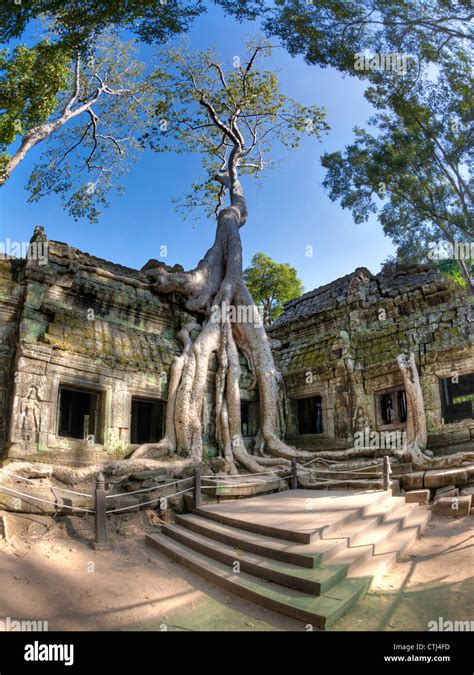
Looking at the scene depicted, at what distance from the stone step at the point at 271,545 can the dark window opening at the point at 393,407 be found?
561 centimetres

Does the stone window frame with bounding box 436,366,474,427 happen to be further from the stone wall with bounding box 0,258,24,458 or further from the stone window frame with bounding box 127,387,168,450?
the stone wall with bounding box 0,258,24,458

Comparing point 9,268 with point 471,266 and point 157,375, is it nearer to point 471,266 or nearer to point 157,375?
point 157,375

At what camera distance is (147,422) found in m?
11.7

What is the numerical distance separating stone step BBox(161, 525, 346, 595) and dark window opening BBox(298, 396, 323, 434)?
6.91m

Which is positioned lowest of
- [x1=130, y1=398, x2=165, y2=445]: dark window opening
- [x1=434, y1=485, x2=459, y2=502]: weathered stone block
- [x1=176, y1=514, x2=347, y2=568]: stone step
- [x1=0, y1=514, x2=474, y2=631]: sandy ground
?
[x1=0, y1=514, x2=474, y2=631]: sandy ground

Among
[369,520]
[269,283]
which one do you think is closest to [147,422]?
[369,520]

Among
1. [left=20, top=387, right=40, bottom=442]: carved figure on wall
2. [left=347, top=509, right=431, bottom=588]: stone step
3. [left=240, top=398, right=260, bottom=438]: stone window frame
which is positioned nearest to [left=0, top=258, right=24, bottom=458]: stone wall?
[left=20, top=387, right=40, bottom=442]: carved figure on wall

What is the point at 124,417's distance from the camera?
29.6ft

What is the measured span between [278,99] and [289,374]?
417 inches

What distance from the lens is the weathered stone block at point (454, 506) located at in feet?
20.0

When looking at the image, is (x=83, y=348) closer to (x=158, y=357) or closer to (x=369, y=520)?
(x=158, y=357)

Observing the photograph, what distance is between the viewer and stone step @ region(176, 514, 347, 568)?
13.8 feet

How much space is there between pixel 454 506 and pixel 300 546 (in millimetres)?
2978
